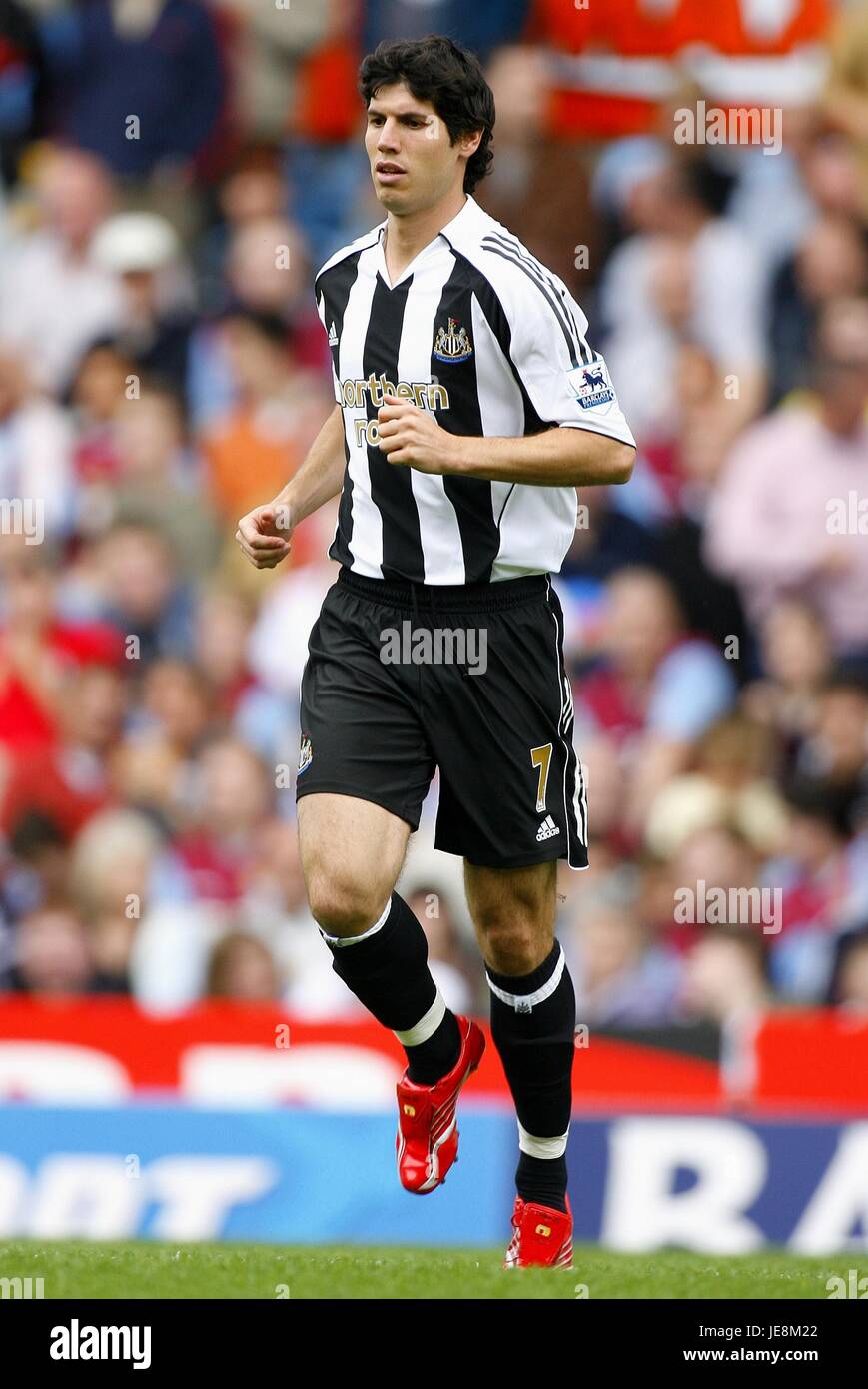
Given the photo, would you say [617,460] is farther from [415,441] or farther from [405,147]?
[405,147]

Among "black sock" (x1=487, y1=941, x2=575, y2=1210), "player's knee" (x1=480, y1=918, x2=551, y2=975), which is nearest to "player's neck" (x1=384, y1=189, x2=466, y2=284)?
"player's knee" (x1=480, y1=918, x2=551, y2=975)

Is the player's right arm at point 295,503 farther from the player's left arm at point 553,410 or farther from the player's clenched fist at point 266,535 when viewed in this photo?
the player's left arm at point 553,410

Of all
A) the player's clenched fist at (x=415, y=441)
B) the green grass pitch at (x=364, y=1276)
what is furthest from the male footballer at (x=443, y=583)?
the green grass pitch at (x=364, y=1276)

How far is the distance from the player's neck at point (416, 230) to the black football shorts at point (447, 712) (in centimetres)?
76

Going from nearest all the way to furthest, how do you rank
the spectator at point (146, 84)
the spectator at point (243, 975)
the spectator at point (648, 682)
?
the spectator at point (243, 975) < the spectator at point (648, 682) < the spectator at point (146, 84)

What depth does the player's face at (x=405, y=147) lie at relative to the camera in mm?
5285

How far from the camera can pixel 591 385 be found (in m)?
5.36

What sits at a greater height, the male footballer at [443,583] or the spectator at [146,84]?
the spectator at [146,84]

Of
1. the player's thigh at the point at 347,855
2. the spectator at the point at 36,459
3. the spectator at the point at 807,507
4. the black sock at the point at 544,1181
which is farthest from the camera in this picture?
the spectator at the point at 36,459

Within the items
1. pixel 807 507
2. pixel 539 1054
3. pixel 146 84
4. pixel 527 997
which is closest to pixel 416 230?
pixel 527 997

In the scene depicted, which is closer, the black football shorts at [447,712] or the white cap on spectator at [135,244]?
the black football shorts at [447,712]

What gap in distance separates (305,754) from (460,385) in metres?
0.95

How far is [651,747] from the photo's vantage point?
9633 mm
